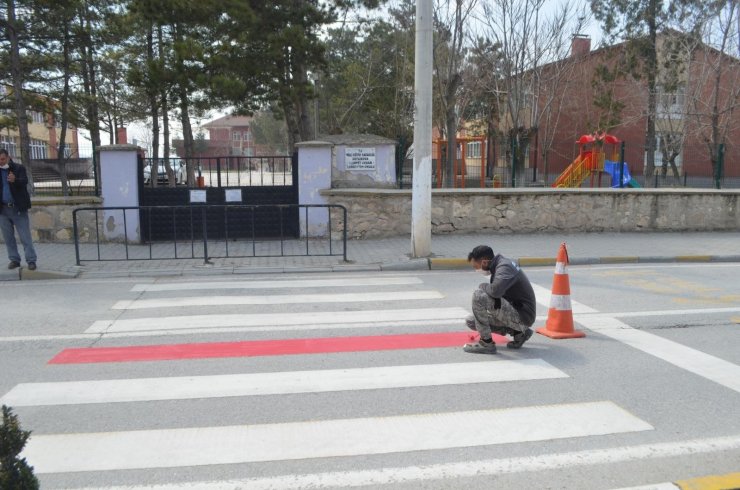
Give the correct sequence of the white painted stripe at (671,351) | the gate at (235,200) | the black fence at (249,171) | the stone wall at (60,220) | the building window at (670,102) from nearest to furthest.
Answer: the white painted stripe at (671,351) < the stone wall at (60,220) < the gate at (235,200) < the black fence at (249,171) < the building window at (670,102)

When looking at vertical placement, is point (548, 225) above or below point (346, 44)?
below

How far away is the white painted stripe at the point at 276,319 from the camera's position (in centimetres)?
707

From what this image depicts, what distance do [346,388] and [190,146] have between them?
65.6 ft

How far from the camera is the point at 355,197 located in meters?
13.4

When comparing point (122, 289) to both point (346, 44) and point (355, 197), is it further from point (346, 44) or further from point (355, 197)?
point (346, 44)

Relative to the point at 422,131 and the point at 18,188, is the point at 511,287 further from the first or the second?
the point at 18,188

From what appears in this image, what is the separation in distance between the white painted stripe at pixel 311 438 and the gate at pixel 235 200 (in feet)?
29.8

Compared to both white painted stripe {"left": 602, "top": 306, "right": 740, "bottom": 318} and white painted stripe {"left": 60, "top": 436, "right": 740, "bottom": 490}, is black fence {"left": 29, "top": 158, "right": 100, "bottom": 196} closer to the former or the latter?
white painted stripe {"left": 602, "top": 306, "right": 740, "bottom": 318}

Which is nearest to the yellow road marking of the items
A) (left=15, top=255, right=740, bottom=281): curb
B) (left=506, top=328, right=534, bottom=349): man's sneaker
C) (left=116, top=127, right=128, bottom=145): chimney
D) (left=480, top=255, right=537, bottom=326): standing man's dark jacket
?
(left=480, top=255, right=537, bottom=326): standing man's dark jacket

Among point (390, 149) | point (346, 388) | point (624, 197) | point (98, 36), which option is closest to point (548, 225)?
point (624, 197)

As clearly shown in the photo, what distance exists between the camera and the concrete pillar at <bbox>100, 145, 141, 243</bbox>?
1284 cm

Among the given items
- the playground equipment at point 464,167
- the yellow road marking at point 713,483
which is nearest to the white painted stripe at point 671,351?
the yellow road marking at point 713,483

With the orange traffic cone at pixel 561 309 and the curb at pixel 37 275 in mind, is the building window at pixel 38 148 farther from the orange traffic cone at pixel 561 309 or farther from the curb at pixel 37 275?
the orange traffic cone at pixel 561 309

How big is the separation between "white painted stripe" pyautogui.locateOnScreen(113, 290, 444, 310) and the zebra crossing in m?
0.13
